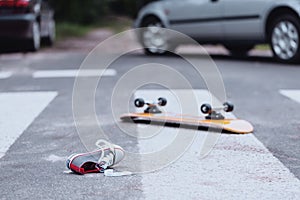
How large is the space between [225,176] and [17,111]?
312 centimetres

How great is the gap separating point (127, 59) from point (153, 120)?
617cm

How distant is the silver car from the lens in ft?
35.7

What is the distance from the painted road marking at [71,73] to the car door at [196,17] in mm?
2478

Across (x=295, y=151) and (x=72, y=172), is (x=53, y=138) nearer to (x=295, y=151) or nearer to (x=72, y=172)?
(x=72, y=172)

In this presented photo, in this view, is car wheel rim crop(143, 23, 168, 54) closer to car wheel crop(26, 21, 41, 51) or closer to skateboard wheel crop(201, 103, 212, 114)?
car wheel crop(26, 21, 41, 51)

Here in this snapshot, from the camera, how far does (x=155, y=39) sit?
42.0 feet

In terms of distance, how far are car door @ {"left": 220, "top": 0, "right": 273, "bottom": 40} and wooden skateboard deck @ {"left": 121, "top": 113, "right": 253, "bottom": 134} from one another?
17.9 feet

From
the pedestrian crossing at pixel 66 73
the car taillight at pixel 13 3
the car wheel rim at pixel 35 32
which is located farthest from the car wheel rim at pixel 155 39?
the pedestrian crossing at pixel 66 73

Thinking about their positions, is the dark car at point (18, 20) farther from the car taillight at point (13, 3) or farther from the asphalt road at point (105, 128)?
the asphalt road at point (105, 128)

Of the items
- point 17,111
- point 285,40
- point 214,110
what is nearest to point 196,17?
point 285,40

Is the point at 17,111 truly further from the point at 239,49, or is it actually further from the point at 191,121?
the point at 239,49

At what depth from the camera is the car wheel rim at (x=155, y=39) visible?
41.4ft

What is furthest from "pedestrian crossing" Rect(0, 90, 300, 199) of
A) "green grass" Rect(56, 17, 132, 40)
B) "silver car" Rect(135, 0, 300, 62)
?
"green grass" Rect(56, 17, 132, 40)

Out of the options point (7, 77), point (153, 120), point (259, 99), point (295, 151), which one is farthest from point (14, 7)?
point (295, 151)
